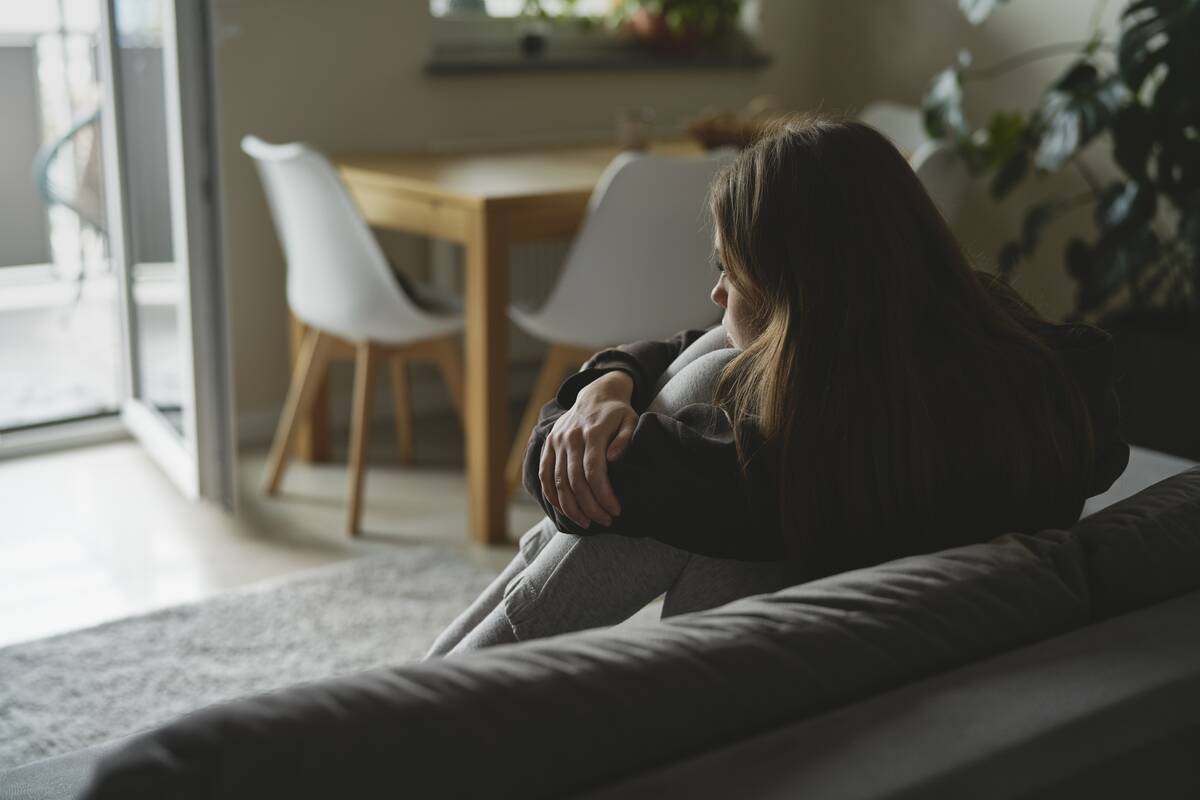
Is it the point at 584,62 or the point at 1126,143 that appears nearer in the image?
the point at 1126,143

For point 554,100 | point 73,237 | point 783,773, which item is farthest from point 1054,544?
point 73,237

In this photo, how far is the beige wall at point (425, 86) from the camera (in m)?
3.41

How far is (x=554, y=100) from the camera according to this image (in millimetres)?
3934

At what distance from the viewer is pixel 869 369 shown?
1.01 metres

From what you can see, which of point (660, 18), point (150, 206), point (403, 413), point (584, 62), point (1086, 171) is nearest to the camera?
point (150, 206)

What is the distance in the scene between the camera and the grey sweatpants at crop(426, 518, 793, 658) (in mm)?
1088

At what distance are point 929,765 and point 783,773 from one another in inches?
3.1

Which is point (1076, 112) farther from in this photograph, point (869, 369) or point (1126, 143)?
point (869, 369)

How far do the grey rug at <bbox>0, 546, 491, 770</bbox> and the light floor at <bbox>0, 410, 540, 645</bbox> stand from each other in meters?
0.10

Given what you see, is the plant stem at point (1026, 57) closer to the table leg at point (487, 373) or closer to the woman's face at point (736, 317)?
the table leg at point (487, 373)

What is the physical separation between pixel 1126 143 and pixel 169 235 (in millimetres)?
2165

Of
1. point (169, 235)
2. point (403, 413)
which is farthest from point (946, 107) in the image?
point (169, 235)

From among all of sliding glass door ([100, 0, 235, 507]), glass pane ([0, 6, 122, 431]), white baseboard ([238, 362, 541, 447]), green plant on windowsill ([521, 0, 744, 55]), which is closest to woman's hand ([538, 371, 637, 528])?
sliding glass door ([100, 0, 235, 507])

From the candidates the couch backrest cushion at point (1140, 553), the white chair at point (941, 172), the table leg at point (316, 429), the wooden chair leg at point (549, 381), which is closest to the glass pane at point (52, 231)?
the table leg at point (316, 429)
